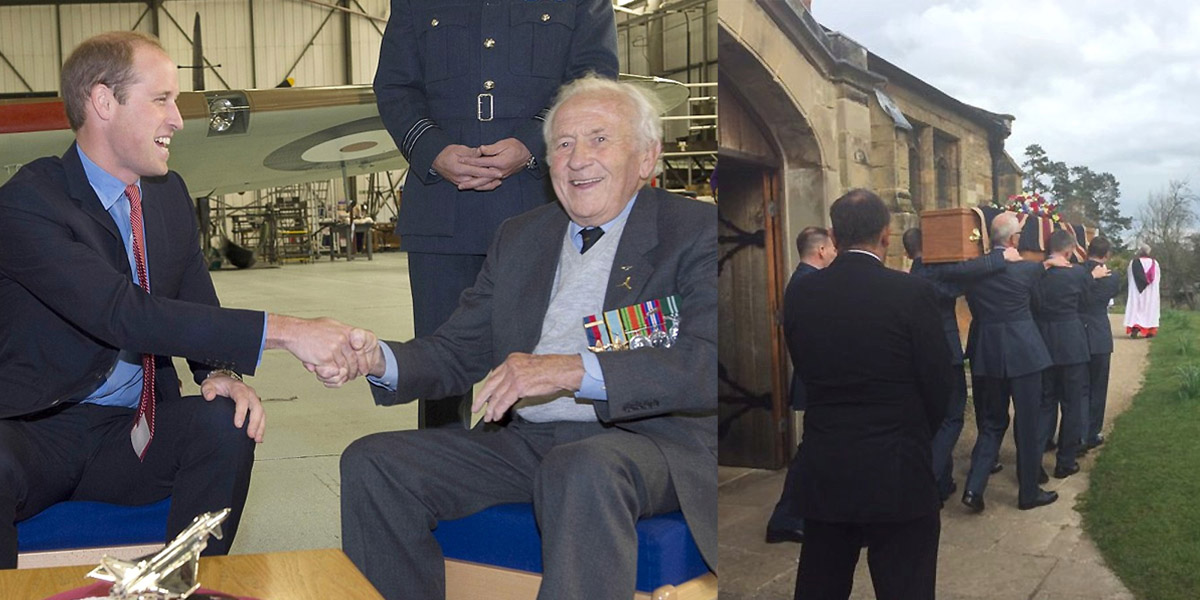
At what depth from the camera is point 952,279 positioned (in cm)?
91

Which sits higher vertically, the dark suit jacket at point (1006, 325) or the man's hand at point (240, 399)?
the dark suit jacket at point (1006, 325)

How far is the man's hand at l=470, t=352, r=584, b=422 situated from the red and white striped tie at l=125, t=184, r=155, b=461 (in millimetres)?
744

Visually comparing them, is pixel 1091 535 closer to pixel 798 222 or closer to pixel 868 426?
pixel 868 426

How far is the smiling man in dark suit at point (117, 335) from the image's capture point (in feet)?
5.90

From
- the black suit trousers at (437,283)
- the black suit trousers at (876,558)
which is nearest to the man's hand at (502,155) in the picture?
the black suit trousers at (437,283)

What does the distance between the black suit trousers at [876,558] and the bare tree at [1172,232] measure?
284 mm

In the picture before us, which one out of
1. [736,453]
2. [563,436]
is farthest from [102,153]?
[736,453]

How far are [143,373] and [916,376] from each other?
1599mm

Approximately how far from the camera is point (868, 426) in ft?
3.17

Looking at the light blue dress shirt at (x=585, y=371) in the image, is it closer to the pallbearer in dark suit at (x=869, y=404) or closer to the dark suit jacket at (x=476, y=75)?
the dark suit jacket at (x=476, y=75)

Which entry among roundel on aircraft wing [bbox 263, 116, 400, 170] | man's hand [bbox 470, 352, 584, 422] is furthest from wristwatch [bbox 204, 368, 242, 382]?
roundel on aircraft wing [bbox 263, 116, 400, 170]

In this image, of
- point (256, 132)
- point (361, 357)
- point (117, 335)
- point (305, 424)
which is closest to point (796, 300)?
point (361, 357)

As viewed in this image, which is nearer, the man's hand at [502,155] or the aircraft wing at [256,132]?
the man's hand at [502,155]

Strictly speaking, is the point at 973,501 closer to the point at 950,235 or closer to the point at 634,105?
the point at 950,235
